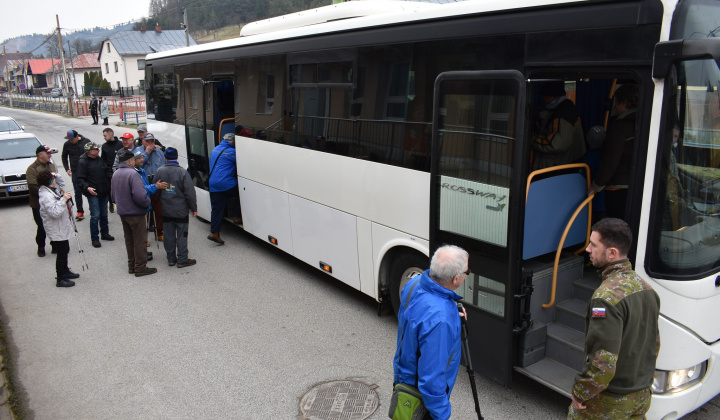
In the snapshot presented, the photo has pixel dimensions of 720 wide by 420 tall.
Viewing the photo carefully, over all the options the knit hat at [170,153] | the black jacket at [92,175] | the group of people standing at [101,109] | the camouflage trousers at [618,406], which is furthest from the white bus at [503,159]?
the group of people standing at [101,109]

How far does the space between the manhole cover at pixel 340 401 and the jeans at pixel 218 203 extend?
5.13m

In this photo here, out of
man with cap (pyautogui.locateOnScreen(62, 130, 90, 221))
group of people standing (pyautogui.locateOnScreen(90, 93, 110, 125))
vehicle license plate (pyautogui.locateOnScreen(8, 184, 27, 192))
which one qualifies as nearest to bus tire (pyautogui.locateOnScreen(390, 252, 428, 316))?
man with cap (pyautogui.locateOnScreen(62, 130, 90, 221))

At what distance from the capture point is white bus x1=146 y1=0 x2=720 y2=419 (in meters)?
3.38

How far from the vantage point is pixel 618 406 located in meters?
2.98

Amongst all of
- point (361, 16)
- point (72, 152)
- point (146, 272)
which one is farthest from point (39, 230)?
point (361, 16)

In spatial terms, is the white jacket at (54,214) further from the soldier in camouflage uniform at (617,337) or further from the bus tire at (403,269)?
the soldier in camouflage uniform at (617,337)

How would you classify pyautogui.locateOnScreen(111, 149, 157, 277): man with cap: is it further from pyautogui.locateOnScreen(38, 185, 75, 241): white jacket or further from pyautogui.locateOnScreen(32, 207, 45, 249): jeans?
pyautogui.locateOnScreen(32, 207, 45, 249): jeans

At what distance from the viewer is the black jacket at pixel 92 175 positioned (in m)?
9.50

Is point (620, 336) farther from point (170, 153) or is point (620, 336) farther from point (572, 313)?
point (170, 153)

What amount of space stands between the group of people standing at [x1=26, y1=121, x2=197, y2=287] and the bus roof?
2.23m

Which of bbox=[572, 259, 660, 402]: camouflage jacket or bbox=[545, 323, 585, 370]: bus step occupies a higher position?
bbox=[572, 259, 660, 402]: camouflage jacket

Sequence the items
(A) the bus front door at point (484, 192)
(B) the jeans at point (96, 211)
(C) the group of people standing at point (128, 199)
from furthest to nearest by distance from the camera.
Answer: (B) the jeans at point (96, 211), (C) the group of people standing at point (128, 199), (A) the bus front door at point (484, 192)

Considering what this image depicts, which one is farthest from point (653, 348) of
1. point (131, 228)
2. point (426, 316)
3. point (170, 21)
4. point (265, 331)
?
point (170, 21)

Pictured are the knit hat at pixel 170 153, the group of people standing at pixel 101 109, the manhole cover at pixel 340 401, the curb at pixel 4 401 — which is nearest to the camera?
the manhole cover at pixel 340 401
